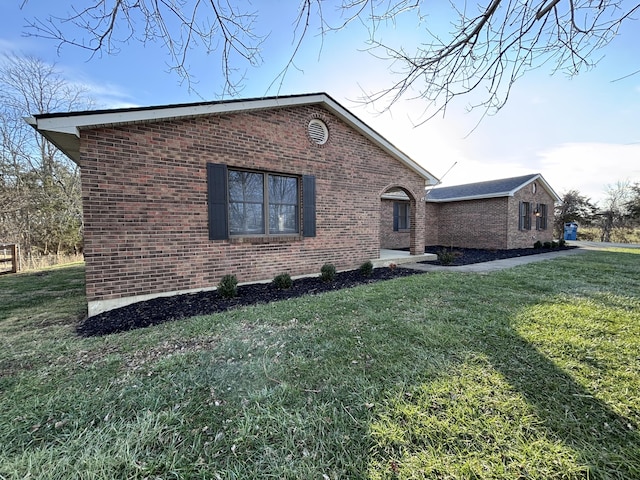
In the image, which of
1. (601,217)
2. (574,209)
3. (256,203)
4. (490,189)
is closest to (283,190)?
(256,203)

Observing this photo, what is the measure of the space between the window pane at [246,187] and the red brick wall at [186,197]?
0.25m

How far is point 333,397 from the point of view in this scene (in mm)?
2184

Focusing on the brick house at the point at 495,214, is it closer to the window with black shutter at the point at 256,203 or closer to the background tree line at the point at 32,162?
the window with black shutter at the point at 256,203

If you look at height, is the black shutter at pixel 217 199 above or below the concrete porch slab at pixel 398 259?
above

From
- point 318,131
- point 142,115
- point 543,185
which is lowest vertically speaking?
point 142,115

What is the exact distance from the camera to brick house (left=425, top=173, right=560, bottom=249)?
1428 cm

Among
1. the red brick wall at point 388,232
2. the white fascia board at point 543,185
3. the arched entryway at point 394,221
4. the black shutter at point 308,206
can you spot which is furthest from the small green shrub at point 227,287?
the white fascia board at point 543,185

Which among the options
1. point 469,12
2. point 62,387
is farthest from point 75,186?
point 469,12

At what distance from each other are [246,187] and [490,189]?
48.9 ft

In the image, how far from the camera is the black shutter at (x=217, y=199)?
18.2ft

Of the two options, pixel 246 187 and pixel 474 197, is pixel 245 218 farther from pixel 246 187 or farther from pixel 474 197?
pixel 474 197

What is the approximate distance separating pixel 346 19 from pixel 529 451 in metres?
4.01

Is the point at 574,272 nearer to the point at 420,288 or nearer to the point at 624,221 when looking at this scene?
the point at 420,288

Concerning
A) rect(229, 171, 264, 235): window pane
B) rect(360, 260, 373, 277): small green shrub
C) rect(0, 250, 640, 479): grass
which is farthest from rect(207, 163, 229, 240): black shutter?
rect(360, 260, 373, 277): small green shrub
